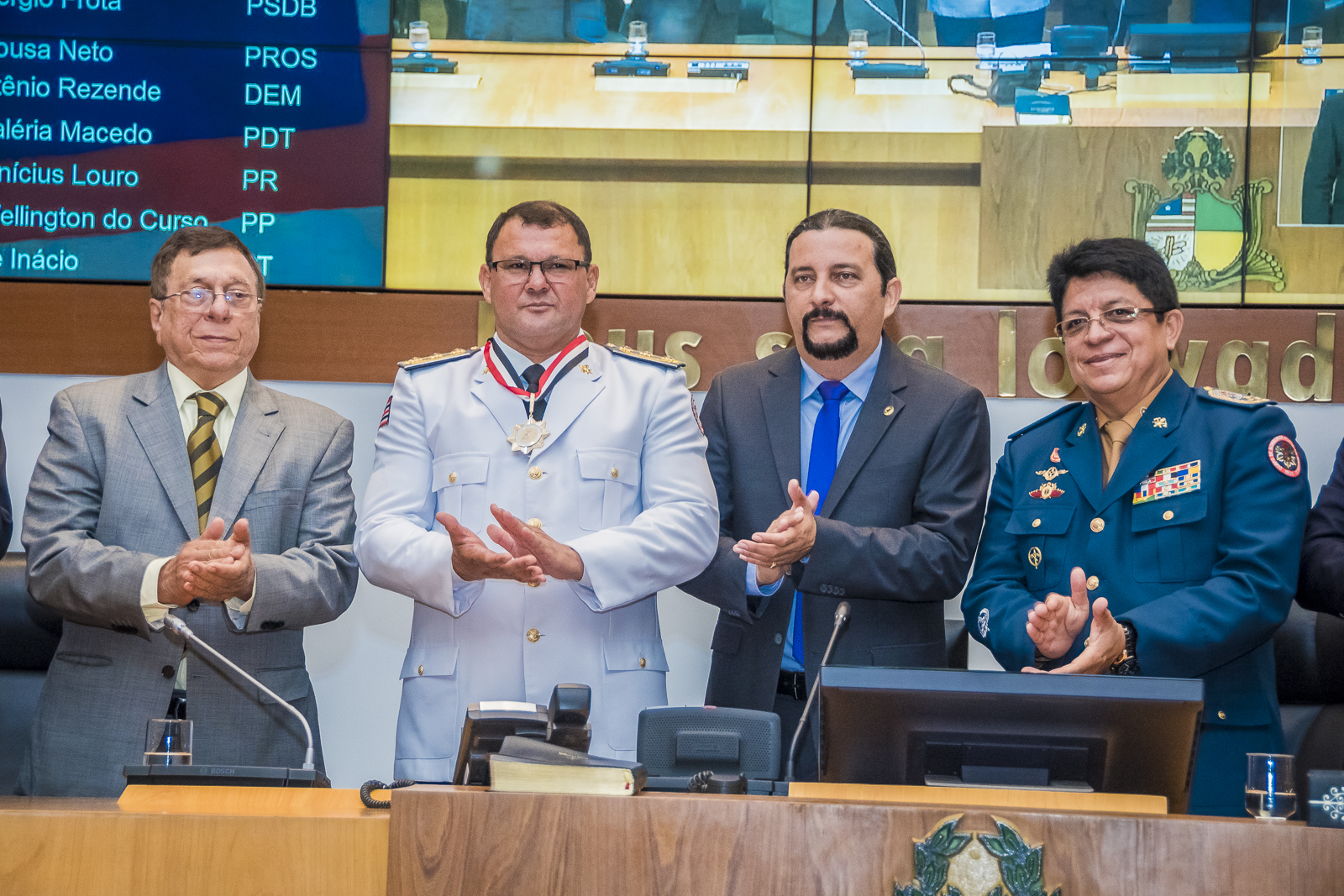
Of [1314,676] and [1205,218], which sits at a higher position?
[1205,218]

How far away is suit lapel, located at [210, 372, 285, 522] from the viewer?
8.61 ft

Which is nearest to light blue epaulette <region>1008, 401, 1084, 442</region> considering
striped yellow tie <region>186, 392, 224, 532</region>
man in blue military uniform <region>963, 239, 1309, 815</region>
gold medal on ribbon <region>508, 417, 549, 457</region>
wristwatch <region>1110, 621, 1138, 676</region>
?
man in blue military uniform <region>963, 239, 1309, 815</region>

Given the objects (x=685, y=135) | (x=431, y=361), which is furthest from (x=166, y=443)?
(x=685, y=135)

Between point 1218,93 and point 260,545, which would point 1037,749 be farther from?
point 1218,93

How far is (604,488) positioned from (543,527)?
5.5 inches

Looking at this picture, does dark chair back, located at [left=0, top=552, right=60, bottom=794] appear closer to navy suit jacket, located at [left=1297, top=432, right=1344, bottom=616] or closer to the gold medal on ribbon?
the gold medal on ribbon

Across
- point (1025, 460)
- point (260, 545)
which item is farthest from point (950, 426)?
point (260, 545)

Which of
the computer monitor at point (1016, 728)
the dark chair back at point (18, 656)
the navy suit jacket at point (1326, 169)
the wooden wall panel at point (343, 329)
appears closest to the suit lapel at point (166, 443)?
the dark chair back at point (18, 656)

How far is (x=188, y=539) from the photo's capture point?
2.61 meters

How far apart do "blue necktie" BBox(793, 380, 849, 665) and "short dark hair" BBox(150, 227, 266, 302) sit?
1.23 meters

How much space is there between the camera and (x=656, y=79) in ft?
11.9

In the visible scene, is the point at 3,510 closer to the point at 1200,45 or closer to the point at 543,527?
the point at 543,527

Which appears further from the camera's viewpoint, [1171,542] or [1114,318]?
[1114,318]

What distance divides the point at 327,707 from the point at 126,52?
6.15 feet
